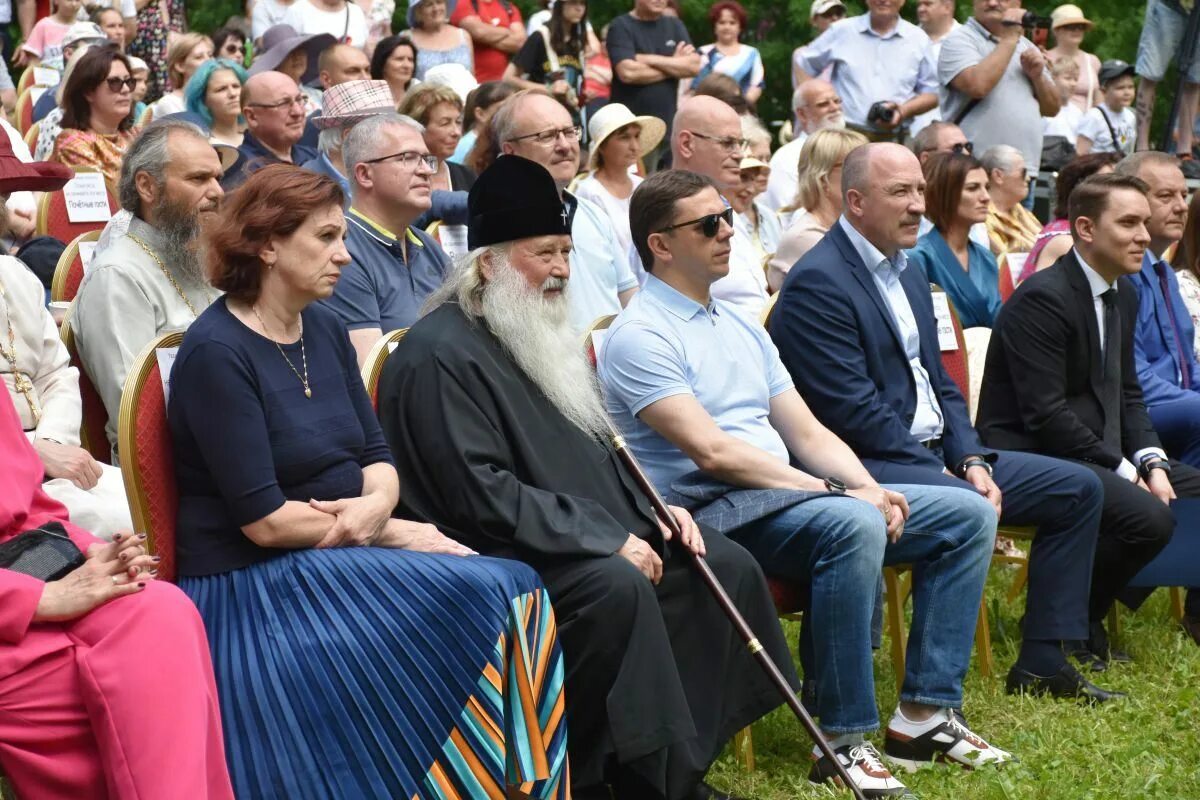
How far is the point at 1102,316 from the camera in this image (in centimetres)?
614

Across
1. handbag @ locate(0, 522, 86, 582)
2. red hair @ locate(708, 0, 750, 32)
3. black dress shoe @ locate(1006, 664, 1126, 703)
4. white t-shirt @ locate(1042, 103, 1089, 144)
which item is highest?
handbag @ locate(0, 522, 86, 582)

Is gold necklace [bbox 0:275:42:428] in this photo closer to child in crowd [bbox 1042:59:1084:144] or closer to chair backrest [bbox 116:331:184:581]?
chair backrest [bbox 116:331:184:581]

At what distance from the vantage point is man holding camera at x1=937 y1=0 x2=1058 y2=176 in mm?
10719

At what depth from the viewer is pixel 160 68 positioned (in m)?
11.6

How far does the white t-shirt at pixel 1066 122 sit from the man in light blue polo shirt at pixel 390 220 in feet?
26.2

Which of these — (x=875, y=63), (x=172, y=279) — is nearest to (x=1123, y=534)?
(x=172, y=279)

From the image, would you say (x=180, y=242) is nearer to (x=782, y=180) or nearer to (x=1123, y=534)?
(x=1123, y=534)

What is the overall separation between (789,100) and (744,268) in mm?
10572

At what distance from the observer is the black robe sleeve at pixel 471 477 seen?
4.10 metres

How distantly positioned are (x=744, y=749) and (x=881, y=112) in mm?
7195

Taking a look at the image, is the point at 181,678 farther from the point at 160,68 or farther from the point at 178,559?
the point at 160,68

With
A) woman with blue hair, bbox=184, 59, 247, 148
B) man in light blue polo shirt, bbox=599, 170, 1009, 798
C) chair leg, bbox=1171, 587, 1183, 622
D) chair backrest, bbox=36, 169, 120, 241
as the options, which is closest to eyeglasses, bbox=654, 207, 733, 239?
man in light blue polo shirt, bbox=599, 170, 1009, 798

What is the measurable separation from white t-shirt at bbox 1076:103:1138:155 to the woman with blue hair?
25.5 feet

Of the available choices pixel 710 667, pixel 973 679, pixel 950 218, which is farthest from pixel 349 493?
pixel 950 218
